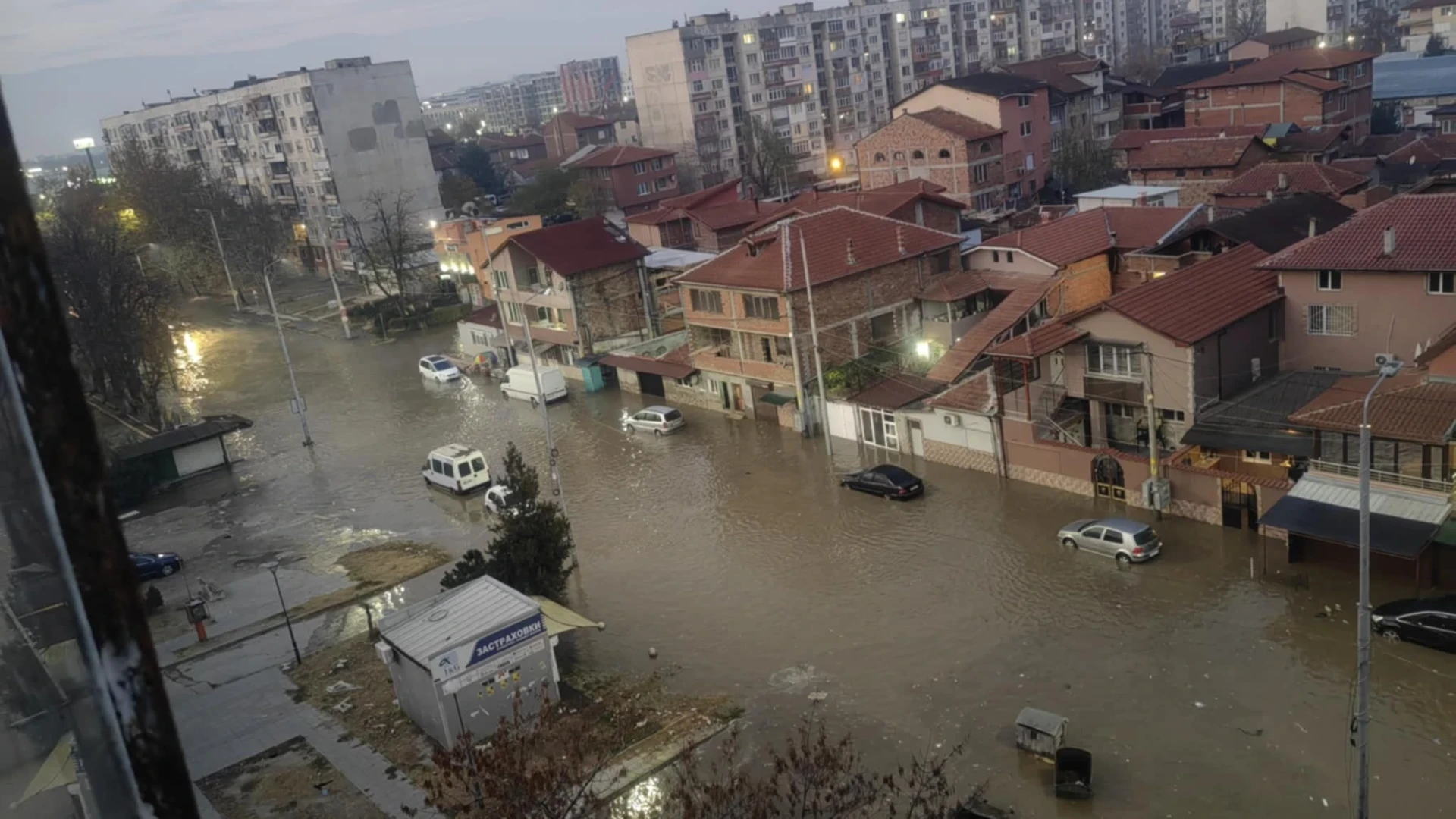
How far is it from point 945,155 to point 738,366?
2402cm

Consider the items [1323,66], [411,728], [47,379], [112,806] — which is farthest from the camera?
[1323,66]

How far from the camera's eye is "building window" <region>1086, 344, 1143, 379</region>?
2095 centimetres

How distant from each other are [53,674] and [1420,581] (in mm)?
18946

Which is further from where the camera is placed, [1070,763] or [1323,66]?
[1323,66]

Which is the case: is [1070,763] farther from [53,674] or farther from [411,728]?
[53,674]

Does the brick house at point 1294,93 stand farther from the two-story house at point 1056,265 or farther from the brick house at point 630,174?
the brick house at point 630,174

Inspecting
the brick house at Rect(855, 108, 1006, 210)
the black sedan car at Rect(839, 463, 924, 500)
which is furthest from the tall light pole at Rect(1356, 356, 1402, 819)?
the brick house at Rect(855, 108, 1006, 210)

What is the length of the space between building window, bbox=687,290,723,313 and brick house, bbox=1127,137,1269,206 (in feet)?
69.4

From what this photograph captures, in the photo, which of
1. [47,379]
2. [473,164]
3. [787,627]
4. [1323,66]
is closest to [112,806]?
[47,379]

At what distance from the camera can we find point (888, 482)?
22.5 m

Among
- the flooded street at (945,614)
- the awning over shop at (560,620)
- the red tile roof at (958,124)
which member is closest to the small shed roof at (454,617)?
the awning over shop at (560,620)

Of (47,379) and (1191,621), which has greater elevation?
(47,379)

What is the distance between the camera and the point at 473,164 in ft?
260

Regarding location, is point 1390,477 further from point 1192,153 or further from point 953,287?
point 1192,153
